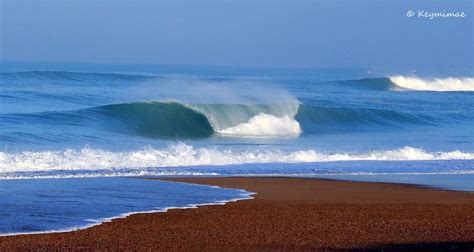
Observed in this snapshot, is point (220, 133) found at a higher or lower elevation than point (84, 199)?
higher

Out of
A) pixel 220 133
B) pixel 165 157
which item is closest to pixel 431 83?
pixel 220 133

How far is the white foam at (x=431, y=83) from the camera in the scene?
65.8 metres

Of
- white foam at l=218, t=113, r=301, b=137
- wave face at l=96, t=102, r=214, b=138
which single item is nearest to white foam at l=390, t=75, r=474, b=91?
white foam at l=218, t=113, r=301, b=137

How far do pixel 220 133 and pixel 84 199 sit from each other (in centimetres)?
1582

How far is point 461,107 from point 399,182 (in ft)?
87.3

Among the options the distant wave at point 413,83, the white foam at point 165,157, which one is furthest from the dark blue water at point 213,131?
the distant wave at point 413,83

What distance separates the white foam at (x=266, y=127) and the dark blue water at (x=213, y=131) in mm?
38

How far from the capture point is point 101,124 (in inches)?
1085

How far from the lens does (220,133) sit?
94.8 feet

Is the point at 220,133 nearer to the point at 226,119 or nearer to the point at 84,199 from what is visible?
the point at 226,119

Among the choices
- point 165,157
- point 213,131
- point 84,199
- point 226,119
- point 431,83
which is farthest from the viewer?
point 431,83

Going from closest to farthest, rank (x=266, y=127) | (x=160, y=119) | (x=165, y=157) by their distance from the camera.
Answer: (x=165, y=157) < (x=160, y=119) < (x=266, y=127)

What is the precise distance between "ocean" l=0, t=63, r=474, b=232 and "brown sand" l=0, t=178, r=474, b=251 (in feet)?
11.6

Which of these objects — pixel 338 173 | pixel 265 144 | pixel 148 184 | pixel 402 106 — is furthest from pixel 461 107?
pixel 148 184
